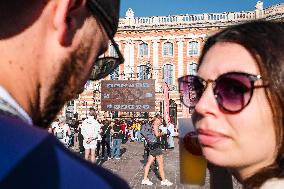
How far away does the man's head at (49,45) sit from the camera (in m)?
0.72

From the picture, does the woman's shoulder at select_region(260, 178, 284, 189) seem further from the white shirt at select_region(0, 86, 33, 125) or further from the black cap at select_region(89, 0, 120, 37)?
the white shirt at select_region(0, 86, 33, 125)

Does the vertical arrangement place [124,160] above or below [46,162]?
below

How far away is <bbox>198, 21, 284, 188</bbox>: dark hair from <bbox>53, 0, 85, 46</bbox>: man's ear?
25.2 inches

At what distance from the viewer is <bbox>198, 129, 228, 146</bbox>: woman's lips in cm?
121

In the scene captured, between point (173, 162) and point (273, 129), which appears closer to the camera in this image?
point (273, 129)

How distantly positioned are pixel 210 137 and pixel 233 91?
169 mm

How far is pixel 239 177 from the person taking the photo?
126 cm

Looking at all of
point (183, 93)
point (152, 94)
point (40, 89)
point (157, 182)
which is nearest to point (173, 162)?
point (157, 182)

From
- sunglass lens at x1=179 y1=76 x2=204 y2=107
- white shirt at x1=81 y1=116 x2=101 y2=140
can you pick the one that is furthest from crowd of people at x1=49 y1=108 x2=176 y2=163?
sunglass lens at x1=179 y1=76 x2=204 y2=107

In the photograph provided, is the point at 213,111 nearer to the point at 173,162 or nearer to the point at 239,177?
the point at 239,177

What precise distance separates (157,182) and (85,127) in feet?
7.20

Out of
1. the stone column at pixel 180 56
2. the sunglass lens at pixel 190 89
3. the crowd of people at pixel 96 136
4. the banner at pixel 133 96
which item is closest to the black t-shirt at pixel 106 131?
the crowd of people at pixel 96 136

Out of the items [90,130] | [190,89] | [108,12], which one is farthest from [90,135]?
[108,12]

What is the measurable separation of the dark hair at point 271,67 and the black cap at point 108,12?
1.65ft
